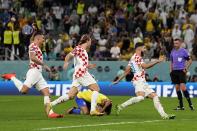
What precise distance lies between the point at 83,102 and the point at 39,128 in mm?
5557

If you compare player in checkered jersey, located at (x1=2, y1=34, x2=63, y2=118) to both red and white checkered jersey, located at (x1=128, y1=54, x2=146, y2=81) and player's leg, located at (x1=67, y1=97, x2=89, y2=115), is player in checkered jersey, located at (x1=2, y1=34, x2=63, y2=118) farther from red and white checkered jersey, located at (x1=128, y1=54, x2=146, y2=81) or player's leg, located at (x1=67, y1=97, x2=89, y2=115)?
red and white checkered jersey, located at (x1=128, y1=54, x2=146, y2=81)

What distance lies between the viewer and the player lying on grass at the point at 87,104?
21.6 metres

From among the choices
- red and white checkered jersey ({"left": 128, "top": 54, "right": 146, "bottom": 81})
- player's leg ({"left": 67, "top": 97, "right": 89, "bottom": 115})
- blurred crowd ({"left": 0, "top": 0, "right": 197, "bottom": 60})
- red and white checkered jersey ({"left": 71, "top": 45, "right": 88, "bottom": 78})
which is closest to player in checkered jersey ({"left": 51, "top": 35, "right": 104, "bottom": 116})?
red and white checkered jersey ({"left": 71, "top": 45, "right": 88, "bottom": 78})

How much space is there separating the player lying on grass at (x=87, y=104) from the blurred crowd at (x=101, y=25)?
52.6 feet

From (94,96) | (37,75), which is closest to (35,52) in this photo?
(37,75)

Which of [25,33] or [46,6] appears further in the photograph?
[46,6]

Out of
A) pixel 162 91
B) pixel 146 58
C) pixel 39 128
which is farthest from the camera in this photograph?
pixel 146 58

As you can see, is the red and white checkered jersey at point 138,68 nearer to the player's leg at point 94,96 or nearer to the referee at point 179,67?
the player's leg at point 94,96

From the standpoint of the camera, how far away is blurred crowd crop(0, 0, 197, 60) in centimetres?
3881

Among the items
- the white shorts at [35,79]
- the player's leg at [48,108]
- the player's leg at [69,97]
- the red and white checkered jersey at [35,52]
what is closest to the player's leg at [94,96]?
the player's leg at [69,97]

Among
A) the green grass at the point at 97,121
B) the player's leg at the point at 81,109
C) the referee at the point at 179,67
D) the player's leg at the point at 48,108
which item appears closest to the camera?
the green grass at the point at 97,121

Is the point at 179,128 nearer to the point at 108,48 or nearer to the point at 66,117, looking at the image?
the point at 66,117

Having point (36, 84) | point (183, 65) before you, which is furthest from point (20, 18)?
point (36, 84)

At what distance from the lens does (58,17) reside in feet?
142
